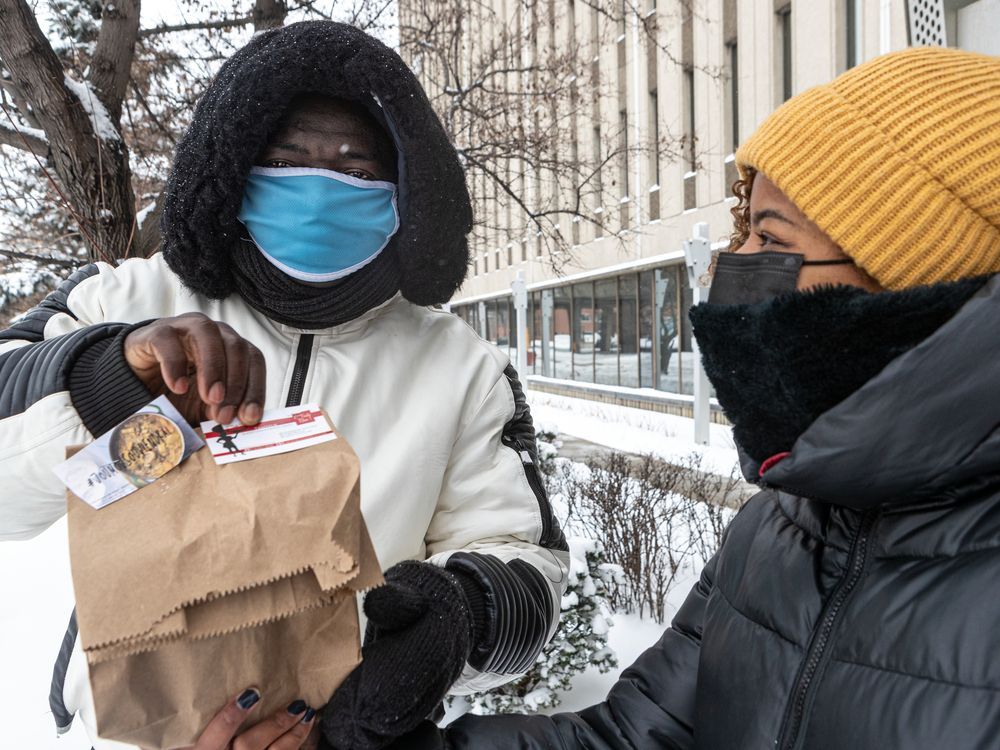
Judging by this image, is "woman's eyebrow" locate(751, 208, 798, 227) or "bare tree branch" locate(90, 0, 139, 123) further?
"bare tree branch" locate(90, 0, 139, 123)

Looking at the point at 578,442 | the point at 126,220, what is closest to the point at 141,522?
→ the point at 126,220

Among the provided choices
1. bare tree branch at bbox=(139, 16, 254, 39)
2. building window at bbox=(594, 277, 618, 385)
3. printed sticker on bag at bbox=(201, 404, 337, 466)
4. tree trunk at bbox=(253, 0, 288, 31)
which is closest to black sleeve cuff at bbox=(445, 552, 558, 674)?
printed sticker on bag at bbox=(201, 404, 337, 466)

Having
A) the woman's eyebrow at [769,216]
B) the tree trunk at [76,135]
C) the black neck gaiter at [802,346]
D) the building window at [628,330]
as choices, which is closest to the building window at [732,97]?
the building window at [628,330]

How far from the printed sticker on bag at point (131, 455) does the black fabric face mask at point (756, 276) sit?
2.95 ft

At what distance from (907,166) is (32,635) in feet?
18.4

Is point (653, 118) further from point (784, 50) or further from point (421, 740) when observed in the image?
point (421, 740)

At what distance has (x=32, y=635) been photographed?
180 inches

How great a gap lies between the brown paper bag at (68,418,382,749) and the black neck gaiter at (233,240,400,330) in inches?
19.9

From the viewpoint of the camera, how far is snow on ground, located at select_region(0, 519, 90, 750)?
3438 millimetres

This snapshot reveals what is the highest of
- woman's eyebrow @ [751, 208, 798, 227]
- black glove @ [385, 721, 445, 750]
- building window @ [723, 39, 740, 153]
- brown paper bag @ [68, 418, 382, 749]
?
building window @ [723, 39, 740, 153]

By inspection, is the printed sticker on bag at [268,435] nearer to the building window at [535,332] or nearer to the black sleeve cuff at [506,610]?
the black sleeve cuff at [506,610]

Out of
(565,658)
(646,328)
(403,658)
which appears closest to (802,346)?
(403,658)

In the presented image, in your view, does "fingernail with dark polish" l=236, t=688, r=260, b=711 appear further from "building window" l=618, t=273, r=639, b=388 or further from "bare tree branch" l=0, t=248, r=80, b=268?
"building window" l=618, t=273, r=639, b=388

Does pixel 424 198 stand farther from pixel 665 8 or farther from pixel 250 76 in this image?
pixel 665 8
